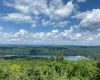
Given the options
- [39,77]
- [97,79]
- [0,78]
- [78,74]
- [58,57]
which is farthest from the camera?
[58,57]

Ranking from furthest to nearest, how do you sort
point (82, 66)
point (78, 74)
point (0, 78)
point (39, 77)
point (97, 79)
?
point (82, 66)
point (78, 74)
point (97, 79)
point (39, 77)
point (0, 78)

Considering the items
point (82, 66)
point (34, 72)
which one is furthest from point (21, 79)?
point (82, 66)

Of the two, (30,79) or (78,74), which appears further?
(78,74)

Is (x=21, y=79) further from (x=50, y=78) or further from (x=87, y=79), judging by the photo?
(x=87, y=79)

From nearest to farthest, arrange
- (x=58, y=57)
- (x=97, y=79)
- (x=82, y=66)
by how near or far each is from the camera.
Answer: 1. (x=97, y=79)
2. (x=82, y=66)
3. (x=58, y=57)

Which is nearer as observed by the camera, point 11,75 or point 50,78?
point 11,75

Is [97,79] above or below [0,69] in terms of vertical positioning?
below

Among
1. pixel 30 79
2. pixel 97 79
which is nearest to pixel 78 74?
pixel 97 79

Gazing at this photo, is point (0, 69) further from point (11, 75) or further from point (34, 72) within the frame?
point (34, 72)

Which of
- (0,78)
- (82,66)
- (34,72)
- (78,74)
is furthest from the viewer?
(82,66)
